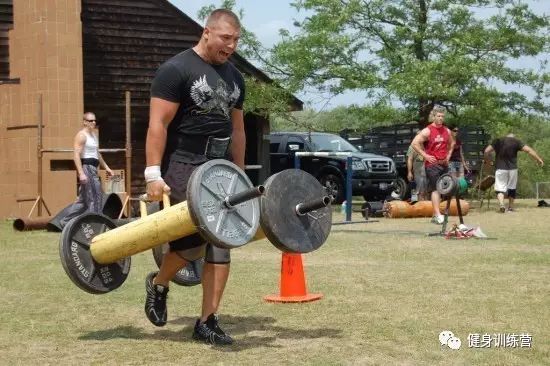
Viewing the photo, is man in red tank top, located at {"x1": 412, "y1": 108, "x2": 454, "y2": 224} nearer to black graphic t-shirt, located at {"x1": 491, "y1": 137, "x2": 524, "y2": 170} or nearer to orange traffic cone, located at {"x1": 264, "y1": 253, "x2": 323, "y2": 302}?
orange traffic cone, located at {"x1": 264, "y1": 253, "x2": 323, "y2": 302}

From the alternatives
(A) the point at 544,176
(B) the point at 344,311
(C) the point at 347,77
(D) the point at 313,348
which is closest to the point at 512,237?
(B) the point at 344,311

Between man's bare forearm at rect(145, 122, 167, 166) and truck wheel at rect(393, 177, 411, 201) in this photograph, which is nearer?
man's bare forearm at rect(145, 122, 167, 166)

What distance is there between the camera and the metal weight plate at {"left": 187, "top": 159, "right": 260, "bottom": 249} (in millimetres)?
5363

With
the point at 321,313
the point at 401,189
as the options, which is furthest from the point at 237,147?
the point at 401,189

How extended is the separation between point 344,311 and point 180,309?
4.15ft

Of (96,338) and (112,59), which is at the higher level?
(112,59)

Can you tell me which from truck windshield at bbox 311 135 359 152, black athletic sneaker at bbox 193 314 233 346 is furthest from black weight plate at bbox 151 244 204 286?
truck windshield at bbox 311 135 359 152

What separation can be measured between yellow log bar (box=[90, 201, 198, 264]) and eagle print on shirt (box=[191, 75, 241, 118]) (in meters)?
0.69

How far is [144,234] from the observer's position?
5777mm

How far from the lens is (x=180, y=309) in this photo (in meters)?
7.30

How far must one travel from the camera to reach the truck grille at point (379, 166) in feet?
80.3

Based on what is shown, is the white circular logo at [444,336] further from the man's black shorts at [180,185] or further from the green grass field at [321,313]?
the man's black shorts at [180,185]

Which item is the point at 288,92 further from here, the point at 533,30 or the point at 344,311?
the point at 344,311

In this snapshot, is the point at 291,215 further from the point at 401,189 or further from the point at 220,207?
the point at 401,189
